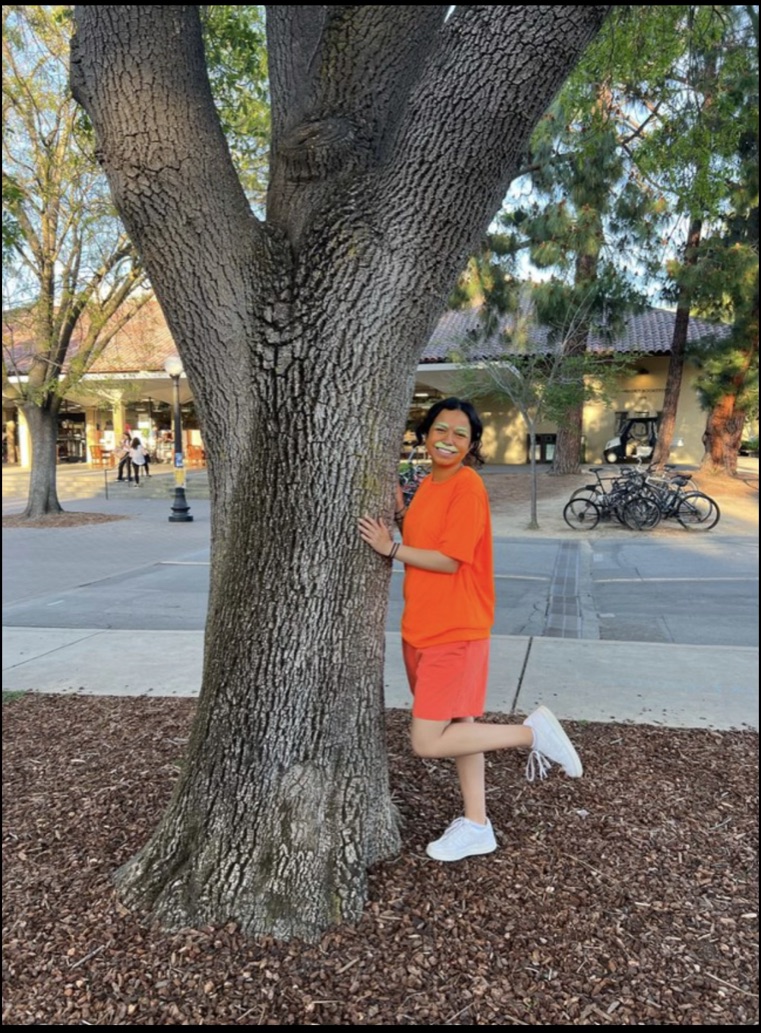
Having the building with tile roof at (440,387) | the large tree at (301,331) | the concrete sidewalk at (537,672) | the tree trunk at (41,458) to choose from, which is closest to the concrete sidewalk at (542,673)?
the concrete sidewalk at (537,672)

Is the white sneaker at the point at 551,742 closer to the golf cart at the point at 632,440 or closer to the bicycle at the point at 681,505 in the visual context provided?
the bicycle at the point at 681,505

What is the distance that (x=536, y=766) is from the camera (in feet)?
10.8

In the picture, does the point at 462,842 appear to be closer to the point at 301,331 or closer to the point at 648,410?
the point at 301,331

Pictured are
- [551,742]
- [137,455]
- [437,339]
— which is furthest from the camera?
[437,339]

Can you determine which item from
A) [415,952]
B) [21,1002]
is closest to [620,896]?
[415,952]

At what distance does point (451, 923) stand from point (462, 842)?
1.18 ft

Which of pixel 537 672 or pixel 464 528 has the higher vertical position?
pixel 464 528

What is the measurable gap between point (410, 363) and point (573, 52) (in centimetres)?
105

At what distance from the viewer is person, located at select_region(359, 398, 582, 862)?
2.42 meters

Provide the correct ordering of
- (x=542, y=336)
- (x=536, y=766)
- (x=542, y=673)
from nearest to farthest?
(x=536, y=766)
(x=542, y=673)
(x=542, y=336)

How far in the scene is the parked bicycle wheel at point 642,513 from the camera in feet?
42.5

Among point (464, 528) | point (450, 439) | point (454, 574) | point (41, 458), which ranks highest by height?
point (450, 439)

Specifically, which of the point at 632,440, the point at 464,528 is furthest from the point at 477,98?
the point at 632,440

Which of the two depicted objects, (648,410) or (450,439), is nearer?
(450,439)
